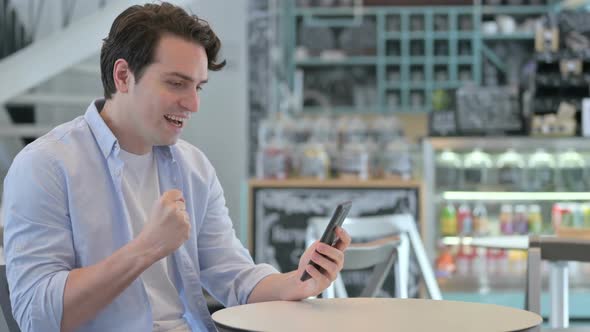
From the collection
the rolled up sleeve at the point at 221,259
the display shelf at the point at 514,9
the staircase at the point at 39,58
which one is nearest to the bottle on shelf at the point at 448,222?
the staircase at the point at 39,58

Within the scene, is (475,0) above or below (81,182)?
above

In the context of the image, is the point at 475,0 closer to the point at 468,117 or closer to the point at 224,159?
the point at 224,159

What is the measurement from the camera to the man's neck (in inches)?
85.0

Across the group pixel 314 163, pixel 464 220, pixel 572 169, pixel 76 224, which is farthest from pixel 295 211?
pixel 76 224

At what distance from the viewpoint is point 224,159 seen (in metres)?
10.1

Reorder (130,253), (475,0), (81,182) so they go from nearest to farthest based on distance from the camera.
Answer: (130,253) → (81,182) → (475,0)

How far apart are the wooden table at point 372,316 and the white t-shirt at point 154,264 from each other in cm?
23

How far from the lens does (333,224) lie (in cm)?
209

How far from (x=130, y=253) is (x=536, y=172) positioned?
5.28 m

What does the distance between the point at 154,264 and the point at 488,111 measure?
5149 mm

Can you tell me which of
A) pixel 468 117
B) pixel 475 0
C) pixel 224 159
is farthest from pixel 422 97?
pixel 468 117

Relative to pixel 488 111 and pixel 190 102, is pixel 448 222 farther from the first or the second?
pixel 190 102

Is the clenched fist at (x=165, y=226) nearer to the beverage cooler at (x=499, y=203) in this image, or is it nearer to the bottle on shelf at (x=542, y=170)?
the beverage cooler at (x=499, y=203)

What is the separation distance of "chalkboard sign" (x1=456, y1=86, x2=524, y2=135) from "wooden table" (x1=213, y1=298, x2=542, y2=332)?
16.0ft
